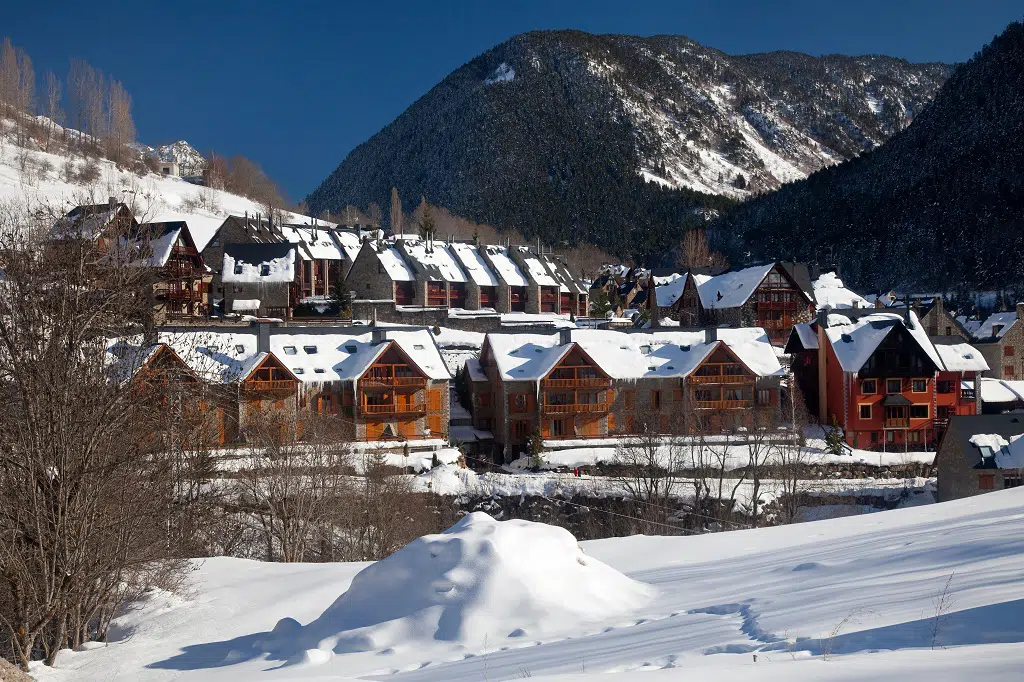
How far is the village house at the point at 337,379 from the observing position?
3997 cm

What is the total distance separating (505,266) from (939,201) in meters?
72.0

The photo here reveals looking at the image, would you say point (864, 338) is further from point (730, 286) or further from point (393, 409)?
point (393, 409)

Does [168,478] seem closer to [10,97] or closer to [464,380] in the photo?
[464,380]

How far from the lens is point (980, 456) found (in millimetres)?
35344

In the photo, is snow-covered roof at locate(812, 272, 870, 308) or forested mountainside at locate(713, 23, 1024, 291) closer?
snow-covered roof at locate(812, 272, 870, 308)

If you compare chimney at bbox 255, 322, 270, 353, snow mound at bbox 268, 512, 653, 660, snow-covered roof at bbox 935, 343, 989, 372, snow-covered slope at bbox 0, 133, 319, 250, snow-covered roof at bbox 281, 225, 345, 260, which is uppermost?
snow-covered slope at bbox 0, 133, 319, 250

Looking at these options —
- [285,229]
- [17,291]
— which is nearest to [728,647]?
[17,291]

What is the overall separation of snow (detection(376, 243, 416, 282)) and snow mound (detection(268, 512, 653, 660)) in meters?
57.7

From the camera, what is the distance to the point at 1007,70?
123750 millimetres

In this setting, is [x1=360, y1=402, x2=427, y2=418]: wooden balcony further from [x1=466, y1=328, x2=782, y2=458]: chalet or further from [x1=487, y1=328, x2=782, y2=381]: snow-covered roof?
[x1=487, y1=328, x2=782, y2=381]: snow-covered roof

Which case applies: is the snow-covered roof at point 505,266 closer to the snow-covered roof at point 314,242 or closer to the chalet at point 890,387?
the snow-covered roof at point 314,242

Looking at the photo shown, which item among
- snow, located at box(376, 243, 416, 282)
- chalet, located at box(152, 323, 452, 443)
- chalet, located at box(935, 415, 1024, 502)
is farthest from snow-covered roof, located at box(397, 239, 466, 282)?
chalet, located at box(935, 415, 1024, 502)

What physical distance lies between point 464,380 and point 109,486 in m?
35.8

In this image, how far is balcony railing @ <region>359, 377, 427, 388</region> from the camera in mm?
42188
